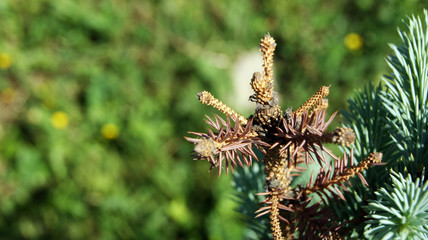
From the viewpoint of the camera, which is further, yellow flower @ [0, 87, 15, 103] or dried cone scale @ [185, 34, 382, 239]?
yellow flower @ [0, 87, 15, 103]

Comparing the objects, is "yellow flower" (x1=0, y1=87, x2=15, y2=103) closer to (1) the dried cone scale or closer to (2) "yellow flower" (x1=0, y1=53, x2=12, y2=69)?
(2) "yellow flower" (x1=0, y1=53, x2=12, y2=69)

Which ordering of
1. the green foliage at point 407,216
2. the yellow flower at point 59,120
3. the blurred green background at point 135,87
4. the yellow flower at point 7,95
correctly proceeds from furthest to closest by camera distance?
1. the yellow flower at point 7,95
2. the yellow flower at point 59,120
3. the blurred green background at point 135,87
4. the green foliage at point 407,216

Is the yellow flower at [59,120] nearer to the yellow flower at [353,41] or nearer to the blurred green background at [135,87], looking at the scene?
the blurred green background at [135,87]

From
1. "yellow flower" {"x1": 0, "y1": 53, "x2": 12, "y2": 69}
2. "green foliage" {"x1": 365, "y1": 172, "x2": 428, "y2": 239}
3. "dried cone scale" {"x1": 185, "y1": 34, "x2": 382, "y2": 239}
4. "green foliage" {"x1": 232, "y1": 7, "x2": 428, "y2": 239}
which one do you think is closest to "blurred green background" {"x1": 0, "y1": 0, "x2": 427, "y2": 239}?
"yellow flower" {"x1": 0, "y1": 53, "x2": 12, "y2": 69}

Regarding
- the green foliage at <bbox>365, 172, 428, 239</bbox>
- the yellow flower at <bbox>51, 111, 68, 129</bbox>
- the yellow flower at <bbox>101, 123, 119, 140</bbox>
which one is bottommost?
the green foliage at <bbox>365, 172, 428, 239</bbox>

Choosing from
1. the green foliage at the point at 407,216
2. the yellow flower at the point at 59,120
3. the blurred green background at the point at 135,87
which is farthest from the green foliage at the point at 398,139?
the yellow flower at the point at 59,120

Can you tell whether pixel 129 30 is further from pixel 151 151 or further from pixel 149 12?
pixel 151 151

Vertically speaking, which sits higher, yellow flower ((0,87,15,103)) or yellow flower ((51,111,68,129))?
yellow flower ((0,87,15,103))

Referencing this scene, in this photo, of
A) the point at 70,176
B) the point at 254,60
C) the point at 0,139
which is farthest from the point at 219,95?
the point at 0,139
